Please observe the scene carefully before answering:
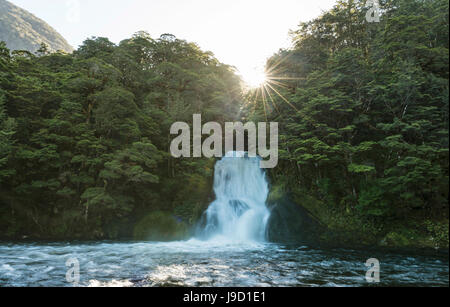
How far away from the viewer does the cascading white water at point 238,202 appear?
11617mm

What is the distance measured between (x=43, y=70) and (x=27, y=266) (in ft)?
39.0

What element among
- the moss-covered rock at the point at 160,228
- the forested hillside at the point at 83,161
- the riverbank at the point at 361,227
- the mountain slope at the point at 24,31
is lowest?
the moss-covered rock at the point at 160,228

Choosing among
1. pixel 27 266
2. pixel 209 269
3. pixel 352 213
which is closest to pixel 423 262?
pixel 352 213

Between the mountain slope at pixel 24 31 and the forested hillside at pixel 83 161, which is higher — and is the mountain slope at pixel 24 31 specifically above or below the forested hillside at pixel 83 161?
above

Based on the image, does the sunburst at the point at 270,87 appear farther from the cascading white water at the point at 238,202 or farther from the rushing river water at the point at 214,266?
the rushing river water at the point at 214,266

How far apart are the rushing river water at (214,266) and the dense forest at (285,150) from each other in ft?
7.85

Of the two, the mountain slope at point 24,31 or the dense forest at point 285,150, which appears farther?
the mountain slope at point 24,31

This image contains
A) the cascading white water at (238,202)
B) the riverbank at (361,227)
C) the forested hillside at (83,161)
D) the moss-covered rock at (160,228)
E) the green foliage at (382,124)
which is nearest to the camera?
the green foliage at (382,124)

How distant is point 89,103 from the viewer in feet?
43.9

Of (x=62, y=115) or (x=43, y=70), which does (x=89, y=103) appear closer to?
(x=62, y=115)

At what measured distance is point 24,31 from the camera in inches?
3644

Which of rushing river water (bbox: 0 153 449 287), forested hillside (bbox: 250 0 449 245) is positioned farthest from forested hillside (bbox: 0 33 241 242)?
forested hillside (bbox: 250 0 449 245)

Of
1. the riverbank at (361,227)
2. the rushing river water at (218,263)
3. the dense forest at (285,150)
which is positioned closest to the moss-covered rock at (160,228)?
the dense forest at (285,150)

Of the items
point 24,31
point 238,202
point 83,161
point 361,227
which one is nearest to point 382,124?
point 361,227
